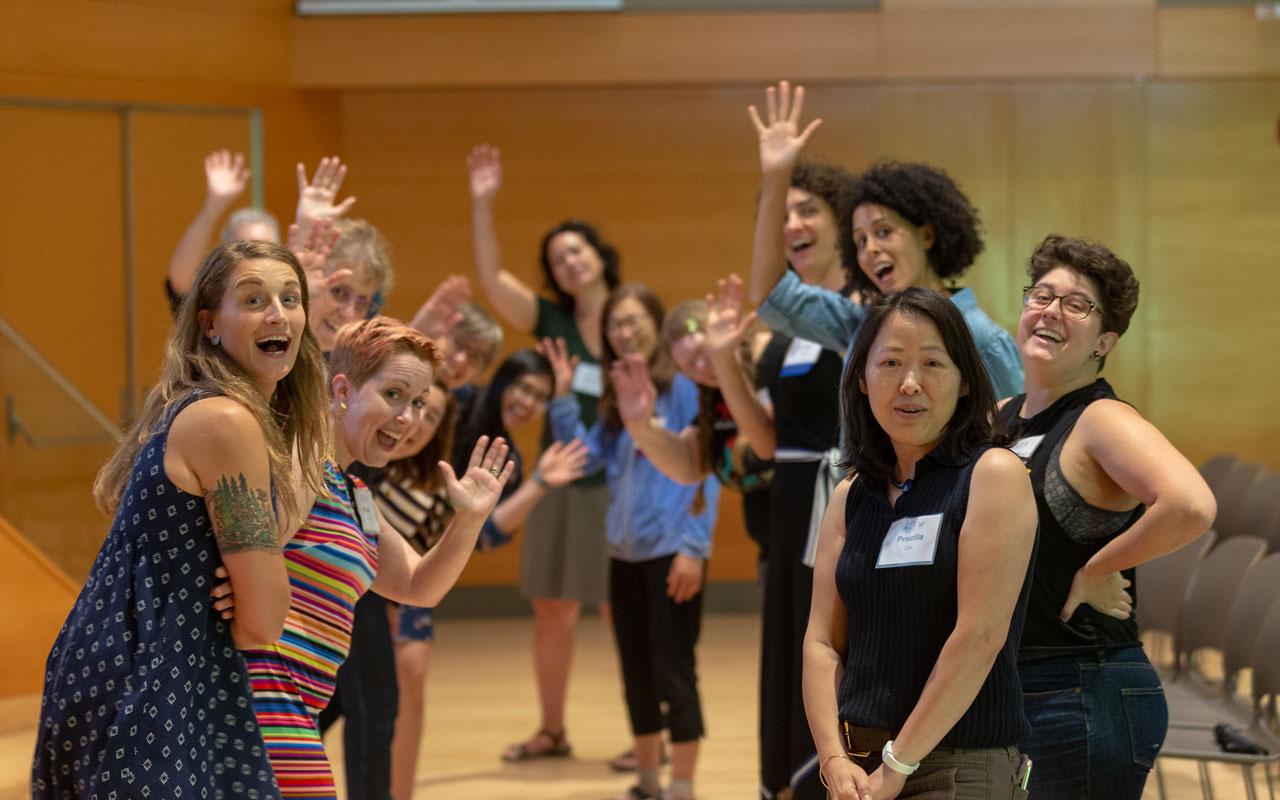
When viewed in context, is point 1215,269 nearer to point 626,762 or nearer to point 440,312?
point 626,762

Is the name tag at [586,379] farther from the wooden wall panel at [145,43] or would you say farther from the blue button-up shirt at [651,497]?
the wooden wall panel at [145,43]

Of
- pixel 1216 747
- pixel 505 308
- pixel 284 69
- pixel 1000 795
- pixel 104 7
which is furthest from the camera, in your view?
pixel 284 69

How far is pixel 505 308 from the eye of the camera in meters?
6.12

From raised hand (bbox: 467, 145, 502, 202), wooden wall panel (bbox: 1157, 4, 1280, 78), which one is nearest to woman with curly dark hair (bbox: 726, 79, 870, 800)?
raised hand (bbox: 467, 145, 502, 202)

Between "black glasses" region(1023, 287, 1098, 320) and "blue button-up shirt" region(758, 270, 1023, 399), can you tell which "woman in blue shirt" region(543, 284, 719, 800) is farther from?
"black glasses" region(1023, 287, 1098, 320)

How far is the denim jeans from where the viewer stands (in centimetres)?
272

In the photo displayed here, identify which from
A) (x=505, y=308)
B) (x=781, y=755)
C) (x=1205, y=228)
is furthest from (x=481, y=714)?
(x=1205, y=228)

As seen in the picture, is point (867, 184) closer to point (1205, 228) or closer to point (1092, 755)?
point (1092, 755)

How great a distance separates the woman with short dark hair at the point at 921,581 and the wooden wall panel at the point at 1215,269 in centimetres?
658

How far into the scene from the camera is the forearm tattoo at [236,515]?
A: 2250 mm

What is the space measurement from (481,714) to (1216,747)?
11.0 ft

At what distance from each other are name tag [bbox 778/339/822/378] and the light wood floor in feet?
6.00

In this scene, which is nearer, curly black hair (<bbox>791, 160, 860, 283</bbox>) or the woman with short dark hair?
the woman with short dark hair

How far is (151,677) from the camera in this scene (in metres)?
2.19
